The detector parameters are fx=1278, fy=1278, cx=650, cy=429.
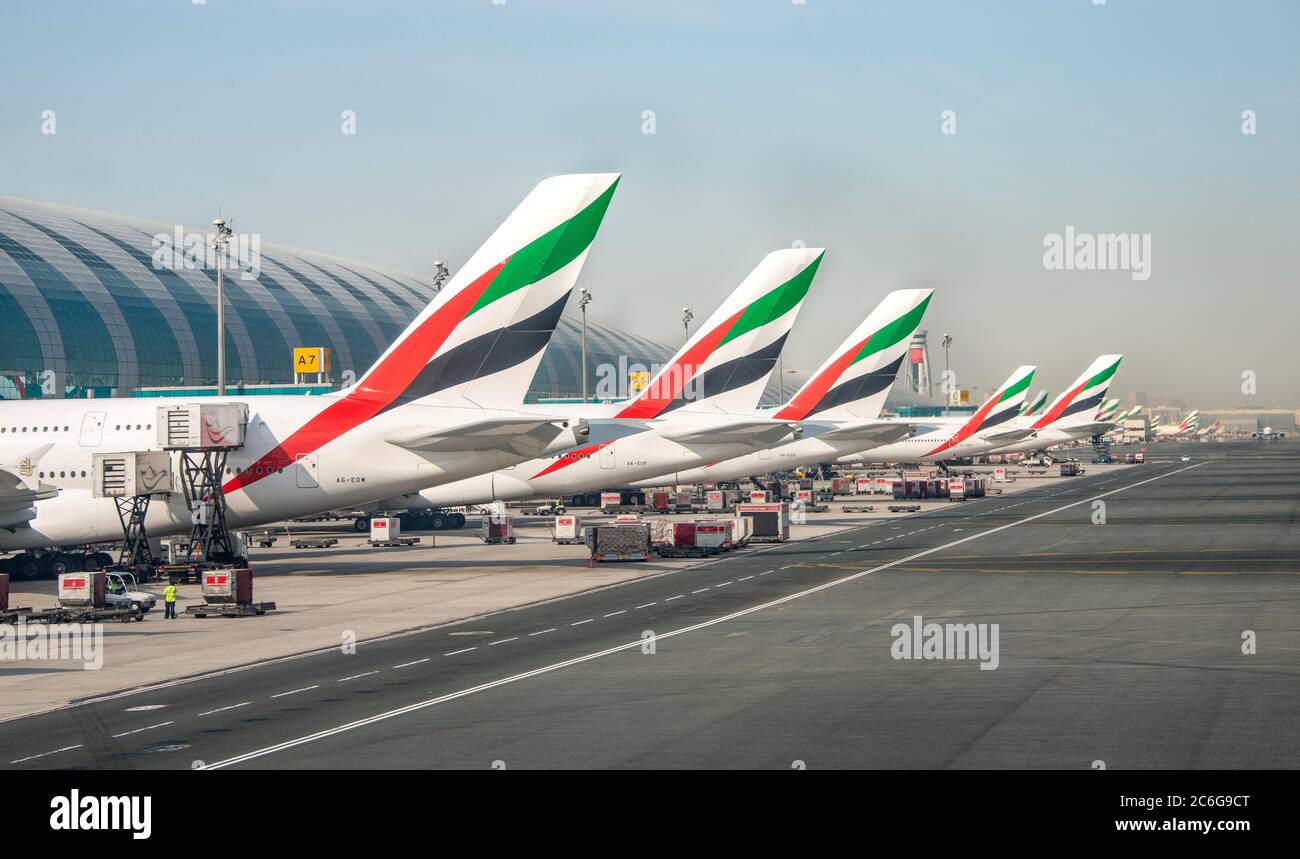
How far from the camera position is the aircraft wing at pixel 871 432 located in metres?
68.4

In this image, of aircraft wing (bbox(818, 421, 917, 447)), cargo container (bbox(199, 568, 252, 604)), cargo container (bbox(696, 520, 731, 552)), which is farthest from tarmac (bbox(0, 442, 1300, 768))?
aircraft wing (bbox(818, 421, 917, 447))

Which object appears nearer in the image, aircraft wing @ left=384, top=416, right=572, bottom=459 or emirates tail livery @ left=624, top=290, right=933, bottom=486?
aircraft wing @ left=384, top=416, right=572, bottom=459

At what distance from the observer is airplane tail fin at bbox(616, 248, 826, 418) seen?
61812mm

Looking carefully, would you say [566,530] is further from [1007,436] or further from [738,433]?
[1007,436]

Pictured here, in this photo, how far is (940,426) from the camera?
4584 inches

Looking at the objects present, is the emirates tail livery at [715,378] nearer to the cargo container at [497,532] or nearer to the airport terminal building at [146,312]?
the cargo container at [497,532]

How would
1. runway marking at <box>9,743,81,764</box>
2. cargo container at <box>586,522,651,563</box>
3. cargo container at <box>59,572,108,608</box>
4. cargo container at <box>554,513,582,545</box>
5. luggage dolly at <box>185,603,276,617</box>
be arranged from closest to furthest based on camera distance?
runway marking at <box>9,743,81,764</box> < cargo container at <box>59,572,108,608</box> < luggage dolly at <box>185,603,276,617</box> < cargo container at <box>586,522,651,563</box> < cargo container at <box>554,513,582,545</box>

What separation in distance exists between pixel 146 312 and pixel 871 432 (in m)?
64.0

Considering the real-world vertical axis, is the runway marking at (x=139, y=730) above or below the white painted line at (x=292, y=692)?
above

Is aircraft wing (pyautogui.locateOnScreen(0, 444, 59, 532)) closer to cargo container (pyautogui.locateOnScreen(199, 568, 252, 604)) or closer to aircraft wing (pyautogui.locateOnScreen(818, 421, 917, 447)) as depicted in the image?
cargo container (pyautogui.locateOnScreen(199, 568, 252, 604))

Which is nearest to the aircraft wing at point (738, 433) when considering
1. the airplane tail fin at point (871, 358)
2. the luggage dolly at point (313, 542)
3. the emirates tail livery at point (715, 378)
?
the emirates tail livery at point (715, 378)

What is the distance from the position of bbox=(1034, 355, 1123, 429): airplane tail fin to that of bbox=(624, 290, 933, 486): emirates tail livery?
84111 millimetres

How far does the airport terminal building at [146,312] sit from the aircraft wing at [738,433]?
34957 mm
